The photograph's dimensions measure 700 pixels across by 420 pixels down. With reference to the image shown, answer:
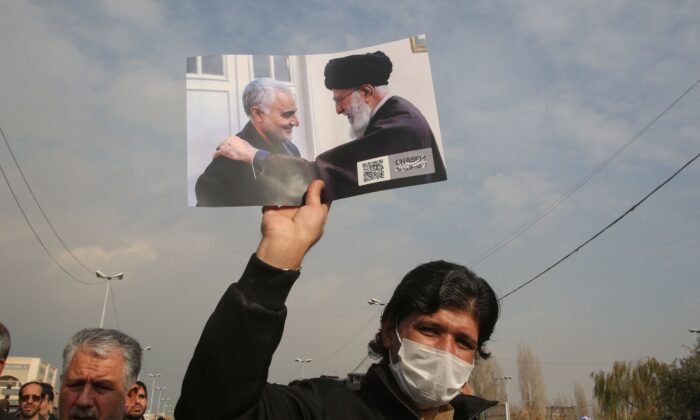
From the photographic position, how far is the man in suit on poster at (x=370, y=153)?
2061 millimetres

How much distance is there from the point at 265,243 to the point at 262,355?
0.30 metres

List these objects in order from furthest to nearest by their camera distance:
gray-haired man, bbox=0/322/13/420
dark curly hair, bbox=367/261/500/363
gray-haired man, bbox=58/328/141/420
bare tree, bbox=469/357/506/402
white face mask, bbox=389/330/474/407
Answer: bare tree, bbox=469/357/506/402
gray-haired man, bbox=0/322/13/420
gray-haired man, bbox=58/328/141/420
dark curly hair, bbox=367/261/500/363
white face mask, bbox=389/330/474/407

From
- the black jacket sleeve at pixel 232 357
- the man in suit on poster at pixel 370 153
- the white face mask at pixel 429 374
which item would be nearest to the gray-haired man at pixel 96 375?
the man in suit on poster at pixel 370 153

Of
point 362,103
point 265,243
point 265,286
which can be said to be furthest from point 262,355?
point 362,103

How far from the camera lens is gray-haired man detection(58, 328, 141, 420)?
294cm

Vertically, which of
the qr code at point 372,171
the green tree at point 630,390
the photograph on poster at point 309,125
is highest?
the photograph on poster at point 309,125

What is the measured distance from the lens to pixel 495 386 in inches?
1832

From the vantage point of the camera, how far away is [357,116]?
219 cm

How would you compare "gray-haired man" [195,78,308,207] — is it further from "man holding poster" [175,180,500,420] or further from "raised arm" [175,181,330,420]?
"raised arm" [175,181,330,420]

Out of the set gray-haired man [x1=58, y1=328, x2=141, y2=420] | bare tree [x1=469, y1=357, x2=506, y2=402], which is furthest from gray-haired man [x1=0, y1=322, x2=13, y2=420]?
bare tree [x1=469, y1=357, x2=506, y2=402]

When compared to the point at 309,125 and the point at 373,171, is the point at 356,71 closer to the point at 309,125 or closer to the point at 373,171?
the point at 309,125

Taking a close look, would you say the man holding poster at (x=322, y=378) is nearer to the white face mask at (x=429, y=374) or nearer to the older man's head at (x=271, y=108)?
the white face mask at (x=429, y=374)

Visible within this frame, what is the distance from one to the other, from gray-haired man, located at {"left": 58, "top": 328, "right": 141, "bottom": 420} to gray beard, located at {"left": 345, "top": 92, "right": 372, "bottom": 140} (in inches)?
74.3

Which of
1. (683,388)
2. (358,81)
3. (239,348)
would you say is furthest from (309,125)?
(683,388)
